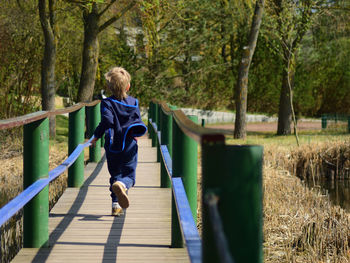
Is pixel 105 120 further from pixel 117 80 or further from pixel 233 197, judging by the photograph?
pixel 233 197

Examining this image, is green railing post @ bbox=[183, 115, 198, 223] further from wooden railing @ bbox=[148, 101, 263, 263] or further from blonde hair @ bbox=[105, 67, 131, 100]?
wooden railing @ bbox=[148, 101, 263, 263]

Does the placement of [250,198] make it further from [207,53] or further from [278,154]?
[207,53]

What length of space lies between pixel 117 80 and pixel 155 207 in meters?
1.61

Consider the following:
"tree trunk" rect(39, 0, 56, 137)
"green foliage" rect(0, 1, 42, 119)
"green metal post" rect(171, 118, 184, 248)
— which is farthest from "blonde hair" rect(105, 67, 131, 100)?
"tree trunk" rect(39, 0, 56, 137)

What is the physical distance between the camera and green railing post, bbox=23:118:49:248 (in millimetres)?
4547

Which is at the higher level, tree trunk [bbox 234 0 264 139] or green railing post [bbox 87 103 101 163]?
tree trunk [bbox 234 0 264 139]

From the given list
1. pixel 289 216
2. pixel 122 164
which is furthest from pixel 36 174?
pixel 289 216

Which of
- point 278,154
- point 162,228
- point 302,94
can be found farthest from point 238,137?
point 162,228

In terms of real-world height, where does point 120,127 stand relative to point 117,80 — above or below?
below

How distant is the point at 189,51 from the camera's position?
27.1 m

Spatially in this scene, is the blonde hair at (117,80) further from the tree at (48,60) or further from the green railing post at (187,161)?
the tree at (48,60)

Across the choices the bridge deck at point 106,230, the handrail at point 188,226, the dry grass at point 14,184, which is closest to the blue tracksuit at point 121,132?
the bridge deck at point 106,230

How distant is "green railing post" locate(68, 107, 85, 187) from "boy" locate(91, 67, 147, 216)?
1586 millimetres

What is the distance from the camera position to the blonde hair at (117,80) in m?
5.44
